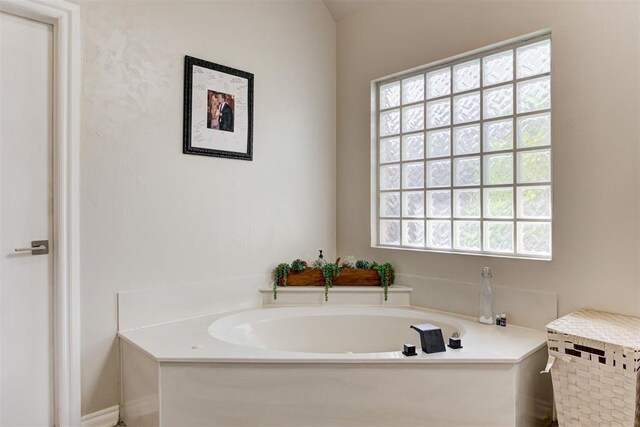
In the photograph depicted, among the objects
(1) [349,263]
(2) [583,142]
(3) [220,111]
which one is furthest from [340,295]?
(2) [583,142]

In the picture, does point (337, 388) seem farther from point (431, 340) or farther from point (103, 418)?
point (103, 418)

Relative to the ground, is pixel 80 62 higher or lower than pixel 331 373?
higher

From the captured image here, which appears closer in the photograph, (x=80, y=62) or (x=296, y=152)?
(x=80, y=62)

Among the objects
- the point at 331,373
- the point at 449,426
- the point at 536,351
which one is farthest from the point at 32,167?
the point at 536,351

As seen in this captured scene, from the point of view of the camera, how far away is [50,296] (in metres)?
2.01

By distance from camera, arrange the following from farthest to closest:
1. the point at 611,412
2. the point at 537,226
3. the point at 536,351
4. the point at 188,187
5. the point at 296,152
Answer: the point at 296,152 → the point at 188,187 → the point at 537,226 → the point at 536,351 → the point at 611,412

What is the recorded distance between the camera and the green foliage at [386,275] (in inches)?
107

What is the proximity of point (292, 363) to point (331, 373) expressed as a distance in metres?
0.16

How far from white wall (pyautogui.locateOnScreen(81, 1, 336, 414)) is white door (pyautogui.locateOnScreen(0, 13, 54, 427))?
158 millimetres

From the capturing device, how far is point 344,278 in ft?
9.14

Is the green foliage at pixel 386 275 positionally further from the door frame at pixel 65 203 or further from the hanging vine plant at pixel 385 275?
the door frame at pixel 65 203

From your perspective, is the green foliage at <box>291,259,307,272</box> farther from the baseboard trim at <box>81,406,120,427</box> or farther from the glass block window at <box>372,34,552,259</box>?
the baseboard trim at <box>81,406,120,427</box>

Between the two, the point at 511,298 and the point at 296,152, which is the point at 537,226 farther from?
the point at 296,152

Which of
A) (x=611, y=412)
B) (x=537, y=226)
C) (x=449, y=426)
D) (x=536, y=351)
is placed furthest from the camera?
(x=537, y=226)
